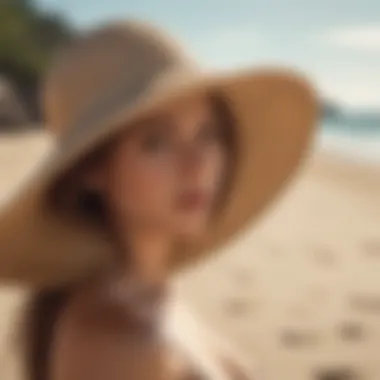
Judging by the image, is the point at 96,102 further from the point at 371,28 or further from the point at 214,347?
the point at 371,28

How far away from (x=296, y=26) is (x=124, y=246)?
78.4 inches

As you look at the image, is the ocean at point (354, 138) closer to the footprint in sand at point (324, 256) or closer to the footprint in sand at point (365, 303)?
the footprint in sand at point (324, 256)

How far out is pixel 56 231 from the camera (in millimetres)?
577

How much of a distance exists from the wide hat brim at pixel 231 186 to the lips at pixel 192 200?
52 mm

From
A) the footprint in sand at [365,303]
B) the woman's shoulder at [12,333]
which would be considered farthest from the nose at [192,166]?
the footprint in sand at [365,303]

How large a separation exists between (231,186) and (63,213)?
11 cm

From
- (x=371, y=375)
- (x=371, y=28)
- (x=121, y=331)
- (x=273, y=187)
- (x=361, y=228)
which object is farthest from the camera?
(x=371, y=28)

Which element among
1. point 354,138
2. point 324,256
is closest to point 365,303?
point 324,256

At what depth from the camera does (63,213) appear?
1.91 feet

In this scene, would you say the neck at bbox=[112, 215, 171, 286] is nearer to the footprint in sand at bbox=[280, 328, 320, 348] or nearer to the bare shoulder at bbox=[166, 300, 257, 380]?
the bare shoulder at bbox=[166, 300, 257, 380]

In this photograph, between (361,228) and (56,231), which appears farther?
(361,228)

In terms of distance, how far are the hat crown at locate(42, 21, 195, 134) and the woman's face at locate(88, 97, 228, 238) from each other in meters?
0.02

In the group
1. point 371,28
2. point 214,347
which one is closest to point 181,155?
point 214,347

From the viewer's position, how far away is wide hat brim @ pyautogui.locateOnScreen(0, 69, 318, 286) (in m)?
0.55
